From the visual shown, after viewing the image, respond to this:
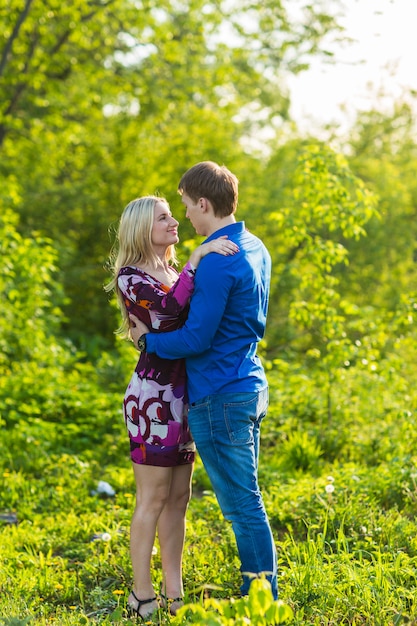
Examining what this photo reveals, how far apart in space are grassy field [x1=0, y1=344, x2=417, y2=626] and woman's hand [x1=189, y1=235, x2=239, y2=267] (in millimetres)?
1265

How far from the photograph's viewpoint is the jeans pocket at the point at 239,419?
Answer: 310 centimetres

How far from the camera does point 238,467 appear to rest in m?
3.11

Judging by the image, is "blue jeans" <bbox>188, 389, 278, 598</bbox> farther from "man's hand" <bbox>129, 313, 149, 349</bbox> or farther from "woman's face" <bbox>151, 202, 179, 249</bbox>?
"woman's face" <bbox>151, 202, 179, 249</bbox>

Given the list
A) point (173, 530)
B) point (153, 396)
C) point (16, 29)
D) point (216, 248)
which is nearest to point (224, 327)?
point (216, 248)

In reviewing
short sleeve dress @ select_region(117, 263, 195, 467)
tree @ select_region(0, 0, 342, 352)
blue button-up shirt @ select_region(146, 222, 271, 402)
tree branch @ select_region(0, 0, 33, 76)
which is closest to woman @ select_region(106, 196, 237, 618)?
short sleeve dress @ select_region(117, 263, 195, 467)

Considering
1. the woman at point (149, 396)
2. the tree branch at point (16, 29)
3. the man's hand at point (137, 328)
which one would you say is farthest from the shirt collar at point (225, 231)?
the tree branch at point (16, 29)

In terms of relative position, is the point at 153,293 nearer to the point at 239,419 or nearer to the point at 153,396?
the point at 153,396

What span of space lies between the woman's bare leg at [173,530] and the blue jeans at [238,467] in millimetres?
400

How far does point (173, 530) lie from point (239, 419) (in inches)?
30.1

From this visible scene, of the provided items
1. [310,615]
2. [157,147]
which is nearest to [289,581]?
[310,615]

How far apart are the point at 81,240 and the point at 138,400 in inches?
378

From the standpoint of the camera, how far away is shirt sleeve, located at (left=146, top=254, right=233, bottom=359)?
3.03 metres

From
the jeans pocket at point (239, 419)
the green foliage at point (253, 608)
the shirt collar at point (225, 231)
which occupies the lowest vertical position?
the green foliage at point (253, 608)

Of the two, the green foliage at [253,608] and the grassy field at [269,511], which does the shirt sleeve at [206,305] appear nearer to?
the grassy field at [269,511]
